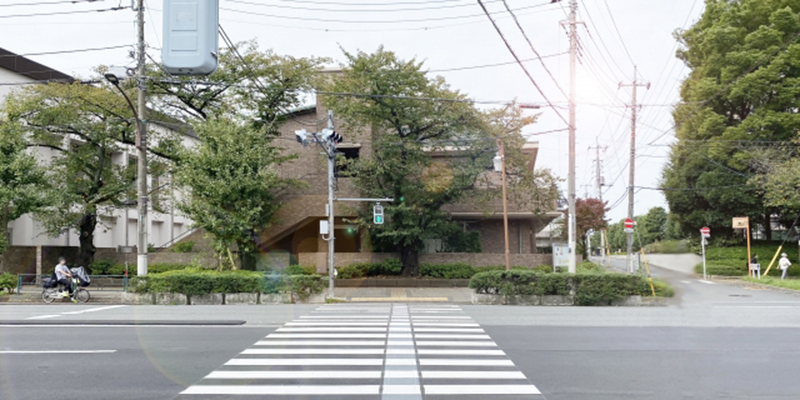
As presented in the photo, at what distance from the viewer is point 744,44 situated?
35656 mm

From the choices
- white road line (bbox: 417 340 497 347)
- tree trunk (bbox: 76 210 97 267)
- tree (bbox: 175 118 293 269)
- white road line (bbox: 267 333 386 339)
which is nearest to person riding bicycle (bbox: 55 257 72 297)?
tree (bbox: 175 118 293 269)

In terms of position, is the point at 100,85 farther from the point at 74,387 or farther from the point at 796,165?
the point at 796,165

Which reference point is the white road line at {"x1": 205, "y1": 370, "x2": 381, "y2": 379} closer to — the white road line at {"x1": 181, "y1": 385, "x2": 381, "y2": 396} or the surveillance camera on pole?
the white road line at {"x1": 181, "y1": 385, "x2": 381, "y2": 396}

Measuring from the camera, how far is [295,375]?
7.86m

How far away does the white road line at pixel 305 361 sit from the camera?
28.4 ft

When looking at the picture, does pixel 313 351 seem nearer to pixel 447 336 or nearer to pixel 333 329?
pixel 333 329

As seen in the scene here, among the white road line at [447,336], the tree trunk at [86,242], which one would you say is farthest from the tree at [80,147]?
the white road line at [447,336]

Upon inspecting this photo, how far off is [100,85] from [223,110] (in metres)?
6.66

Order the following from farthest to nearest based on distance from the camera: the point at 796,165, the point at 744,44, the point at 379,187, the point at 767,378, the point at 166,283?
the point at 744,44, the point at 796,165, the point at 379,187, the point at 166,283, the point at 767,378

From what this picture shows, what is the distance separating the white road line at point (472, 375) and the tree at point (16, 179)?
22593 millimetres

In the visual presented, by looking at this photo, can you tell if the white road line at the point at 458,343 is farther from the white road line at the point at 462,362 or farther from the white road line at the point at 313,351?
the white road line at the point at 462,362

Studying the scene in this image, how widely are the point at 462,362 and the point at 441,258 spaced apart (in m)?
21.1

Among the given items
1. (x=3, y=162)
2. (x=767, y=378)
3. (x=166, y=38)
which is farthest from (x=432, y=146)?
(x=166, y=38)

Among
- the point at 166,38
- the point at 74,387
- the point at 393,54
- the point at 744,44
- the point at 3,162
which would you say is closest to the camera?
the point at 166,38
